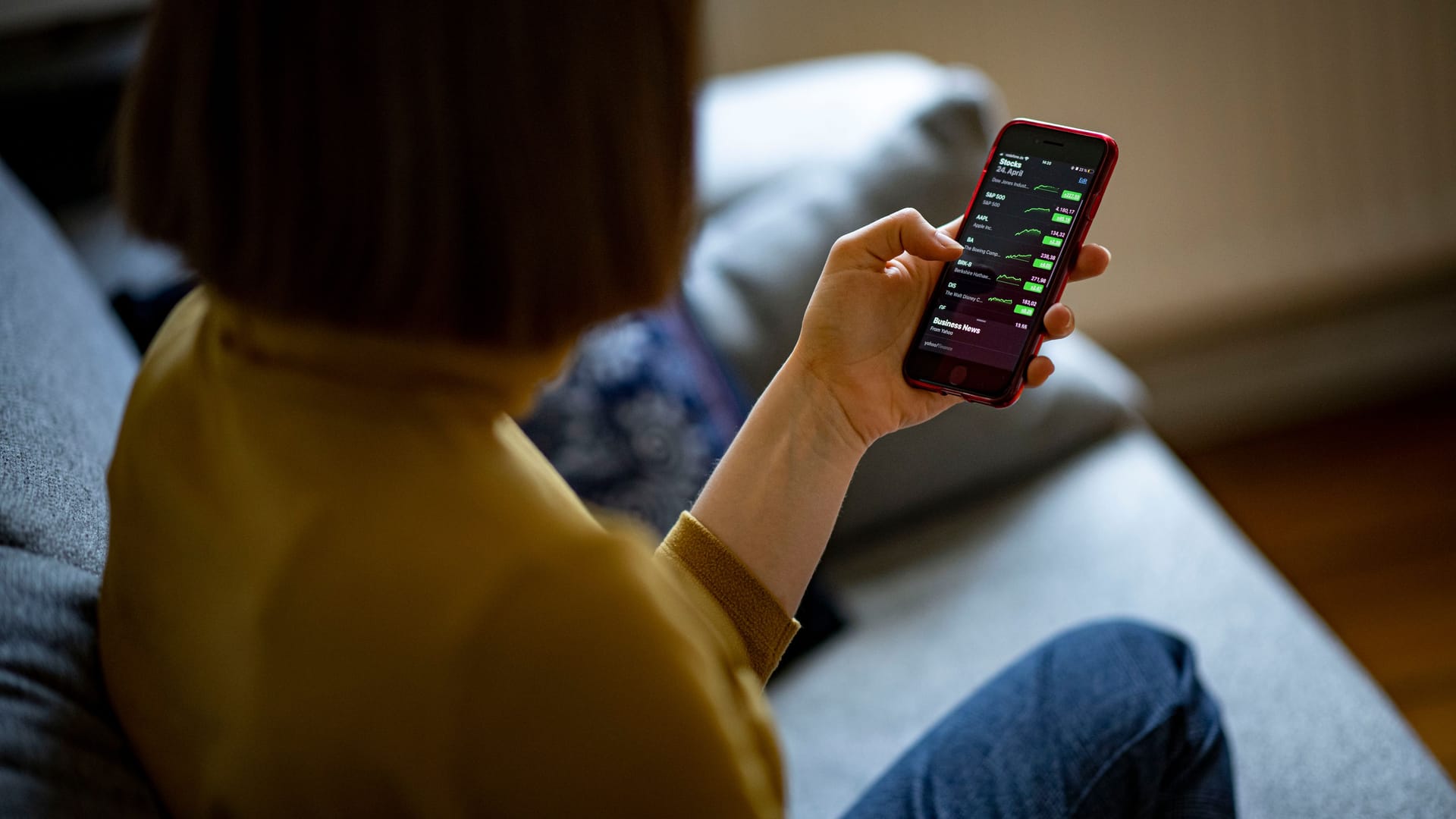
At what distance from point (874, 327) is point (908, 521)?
0.52m

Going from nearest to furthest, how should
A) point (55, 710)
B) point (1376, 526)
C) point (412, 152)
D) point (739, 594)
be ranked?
point (412, 152) → point (55, 710) → point (739, 594) → point (1376, 526)

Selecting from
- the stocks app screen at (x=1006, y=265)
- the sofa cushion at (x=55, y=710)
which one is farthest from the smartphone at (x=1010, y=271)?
the sofa cushion at (x=55, y=710)

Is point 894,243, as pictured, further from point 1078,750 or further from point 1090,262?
point 1078,750

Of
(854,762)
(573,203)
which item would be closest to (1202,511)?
(854,762)

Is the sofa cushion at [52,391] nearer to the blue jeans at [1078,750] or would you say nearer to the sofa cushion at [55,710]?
the sofa cushion at [55,710]

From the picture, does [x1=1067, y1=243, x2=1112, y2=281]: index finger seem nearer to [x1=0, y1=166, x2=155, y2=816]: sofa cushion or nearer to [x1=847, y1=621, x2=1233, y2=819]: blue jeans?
[x1=847, y1=621, x2=1233, y2=819]: blue jeans

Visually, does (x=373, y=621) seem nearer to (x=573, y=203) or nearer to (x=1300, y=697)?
(x=573, y=203)

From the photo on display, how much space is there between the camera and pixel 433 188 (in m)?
0.40

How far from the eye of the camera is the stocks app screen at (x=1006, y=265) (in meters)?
0.75

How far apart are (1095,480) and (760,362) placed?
0.37 metres

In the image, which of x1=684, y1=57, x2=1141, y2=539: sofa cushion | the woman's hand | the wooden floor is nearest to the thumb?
the woman's hand

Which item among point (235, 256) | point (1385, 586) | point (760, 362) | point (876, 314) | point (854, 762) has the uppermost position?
point (235, 256)

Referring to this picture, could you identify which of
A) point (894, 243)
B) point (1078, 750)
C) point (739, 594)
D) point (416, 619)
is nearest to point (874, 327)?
point (894, 243)

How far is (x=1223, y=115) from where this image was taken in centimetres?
181
